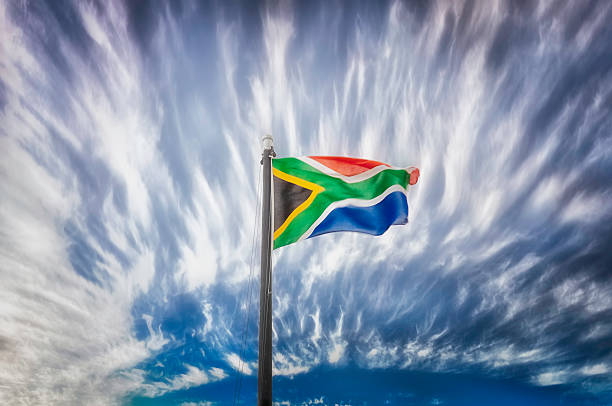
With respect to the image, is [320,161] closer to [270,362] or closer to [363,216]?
[363,216]

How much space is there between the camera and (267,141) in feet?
29.5

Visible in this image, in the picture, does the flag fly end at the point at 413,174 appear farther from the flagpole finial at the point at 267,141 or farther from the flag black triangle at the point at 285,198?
the flagpole finial at the point at 267,141

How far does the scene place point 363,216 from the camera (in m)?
10.2

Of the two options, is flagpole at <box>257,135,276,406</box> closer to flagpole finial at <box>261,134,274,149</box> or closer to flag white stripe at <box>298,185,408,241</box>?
flagpole finial at <box>261,134,274,149</box>

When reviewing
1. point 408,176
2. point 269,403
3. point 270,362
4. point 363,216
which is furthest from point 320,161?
point 269,403

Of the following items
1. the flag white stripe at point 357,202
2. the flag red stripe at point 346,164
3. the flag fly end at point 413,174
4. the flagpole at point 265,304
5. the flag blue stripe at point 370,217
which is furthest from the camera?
the flag fly end at point 413,174

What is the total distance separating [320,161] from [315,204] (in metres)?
1.44

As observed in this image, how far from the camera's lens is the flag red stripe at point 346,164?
10.2m

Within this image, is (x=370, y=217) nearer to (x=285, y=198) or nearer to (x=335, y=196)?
(x=335, y=196)

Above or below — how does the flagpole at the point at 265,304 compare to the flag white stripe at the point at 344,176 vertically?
below

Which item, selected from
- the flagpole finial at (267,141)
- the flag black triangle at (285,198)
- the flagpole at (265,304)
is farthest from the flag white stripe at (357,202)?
the flagpole finial at (267,141)

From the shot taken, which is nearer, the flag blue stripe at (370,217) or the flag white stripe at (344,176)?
the flag blue stripe at (370,217)

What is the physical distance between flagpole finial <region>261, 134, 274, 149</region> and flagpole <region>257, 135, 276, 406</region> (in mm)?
687

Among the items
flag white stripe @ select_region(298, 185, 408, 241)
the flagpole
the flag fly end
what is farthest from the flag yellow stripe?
the flag fly end
